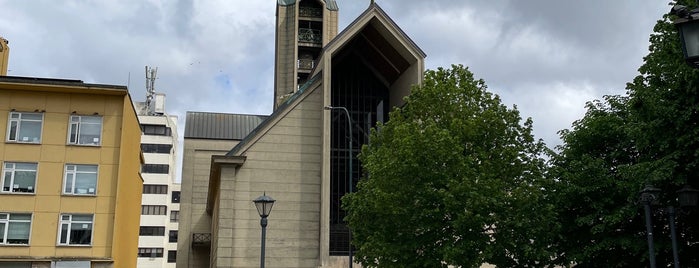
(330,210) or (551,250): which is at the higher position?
(330,210)

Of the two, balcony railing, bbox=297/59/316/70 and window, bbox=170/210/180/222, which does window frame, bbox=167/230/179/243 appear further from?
balcony railing, bbox=297/59/316/70

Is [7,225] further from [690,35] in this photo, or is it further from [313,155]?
[690,35]

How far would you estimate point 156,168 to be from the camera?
92500 mm

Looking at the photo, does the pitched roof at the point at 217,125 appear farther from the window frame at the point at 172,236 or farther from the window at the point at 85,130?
the window frame at the point at 172,236

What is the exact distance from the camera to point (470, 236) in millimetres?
23703

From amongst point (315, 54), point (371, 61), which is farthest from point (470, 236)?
point (315, 54)

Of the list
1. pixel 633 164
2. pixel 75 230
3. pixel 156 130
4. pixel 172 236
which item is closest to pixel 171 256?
pixel 172 236

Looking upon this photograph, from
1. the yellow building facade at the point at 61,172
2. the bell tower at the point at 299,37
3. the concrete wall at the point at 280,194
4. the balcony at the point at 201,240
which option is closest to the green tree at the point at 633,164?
the concrete wall at the point at 280,194

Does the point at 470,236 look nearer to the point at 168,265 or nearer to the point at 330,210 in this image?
the point at 330,210

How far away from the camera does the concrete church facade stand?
38.8 m

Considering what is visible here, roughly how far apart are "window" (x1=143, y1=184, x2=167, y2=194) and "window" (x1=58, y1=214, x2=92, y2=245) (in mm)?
61229

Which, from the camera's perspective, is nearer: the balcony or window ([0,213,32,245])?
window ([0,213,32,245])

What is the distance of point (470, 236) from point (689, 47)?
643 inches

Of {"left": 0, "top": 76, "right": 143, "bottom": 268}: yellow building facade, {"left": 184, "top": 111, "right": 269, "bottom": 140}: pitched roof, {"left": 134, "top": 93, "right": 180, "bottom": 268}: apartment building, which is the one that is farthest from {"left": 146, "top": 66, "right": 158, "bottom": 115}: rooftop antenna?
{"left": 0, "top": 76, "right": 143, "bottom": 268}: yellow building facade
